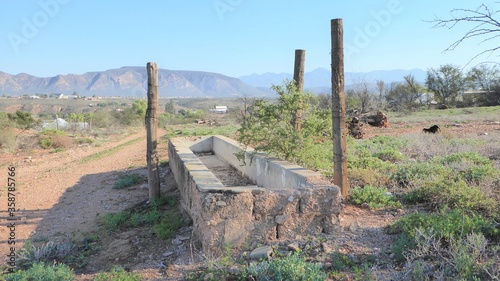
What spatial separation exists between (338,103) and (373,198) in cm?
158

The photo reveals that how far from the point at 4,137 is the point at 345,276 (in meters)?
20.2

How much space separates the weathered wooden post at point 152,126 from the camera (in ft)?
25.7

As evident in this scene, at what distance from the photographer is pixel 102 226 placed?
729cm

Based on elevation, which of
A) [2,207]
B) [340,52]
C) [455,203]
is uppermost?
[340,52]

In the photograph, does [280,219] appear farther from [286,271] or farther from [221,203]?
[286,271]

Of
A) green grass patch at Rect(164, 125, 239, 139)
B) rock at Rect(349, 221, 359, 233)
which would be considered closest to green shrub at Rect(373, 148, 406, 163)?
rock at Rect(349, 221, 359, 233)

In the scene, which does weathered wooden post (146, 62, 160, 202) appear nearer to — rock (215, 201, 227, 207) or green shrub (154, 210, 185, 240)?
green shrub (154, 210, 185, 240)

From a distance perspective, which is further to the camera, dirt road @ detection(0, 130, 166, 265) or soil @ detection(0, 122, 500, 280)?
dirt road @ detection(0, 130, 166, 265)

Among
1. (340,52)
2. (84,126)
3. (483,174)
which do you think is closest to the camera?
(340,52)

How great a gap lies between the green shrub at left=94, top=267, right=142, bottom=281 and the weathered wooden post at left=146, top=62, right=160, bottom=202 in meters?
3.40

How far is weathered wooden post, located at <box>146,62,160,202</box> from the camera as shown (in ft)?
25.7

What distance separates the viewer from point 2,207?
8797 mm

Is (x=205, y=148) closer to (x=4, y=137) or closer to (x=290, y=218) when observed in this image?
(x=290, y=218)

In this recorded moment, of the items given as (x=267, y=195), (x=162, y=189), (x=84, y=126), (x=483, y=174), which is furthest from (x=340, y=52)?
(x=84, y=126)
